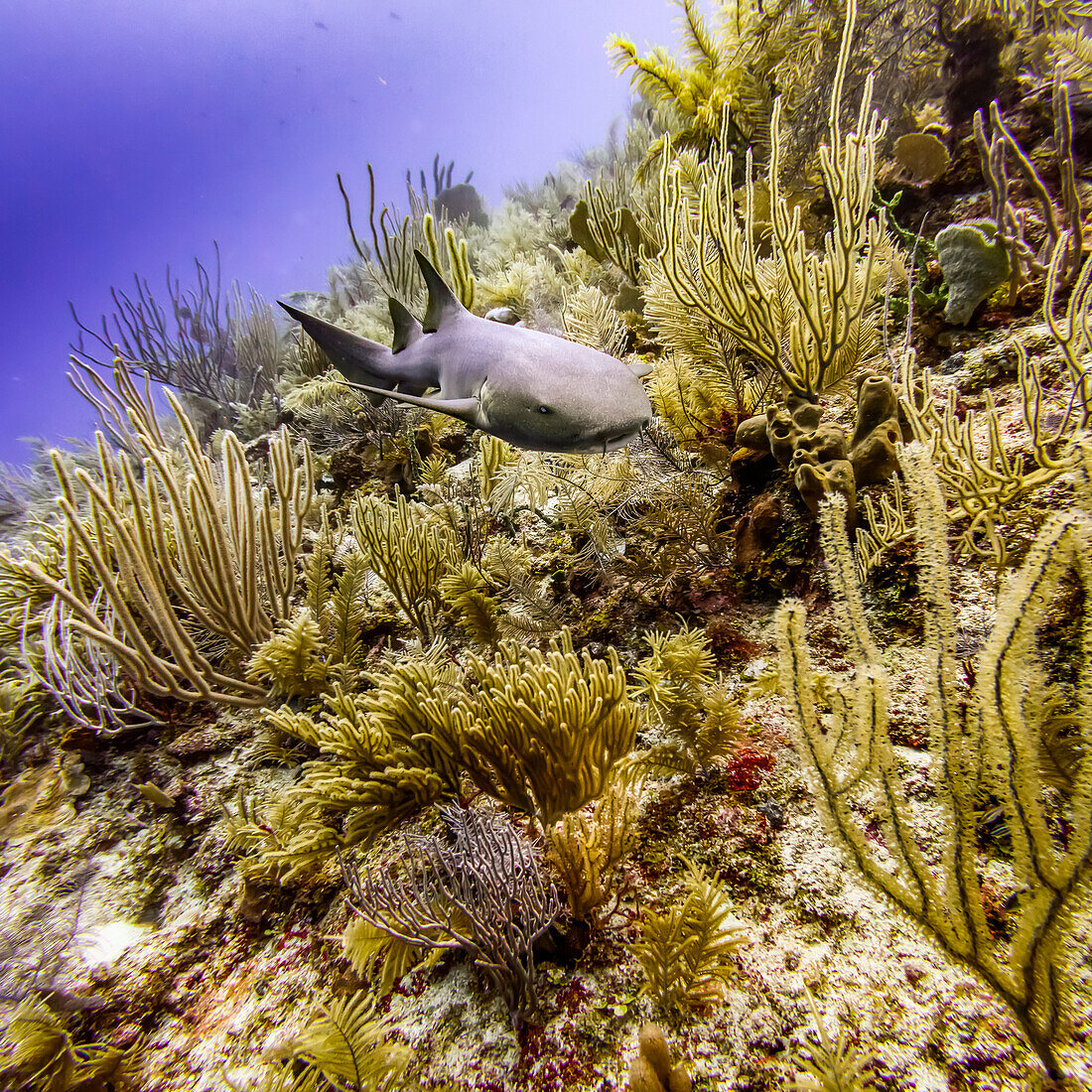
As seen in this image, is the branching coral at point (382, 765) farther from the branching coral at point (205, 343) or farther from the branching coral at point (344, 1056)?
the branching coral at point (205, 343)

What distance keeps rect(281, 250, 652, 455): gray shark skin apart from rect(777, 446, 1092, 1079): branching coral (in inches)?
44.8

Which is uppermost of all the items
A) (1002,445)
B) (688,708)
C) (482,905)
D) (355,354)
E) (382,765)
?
(355,354)

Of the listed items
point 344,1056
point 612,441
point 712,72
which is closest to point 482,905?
point 344,1056

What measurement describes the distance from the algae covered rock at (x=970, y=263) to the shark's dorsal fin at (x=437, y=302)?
2.89m

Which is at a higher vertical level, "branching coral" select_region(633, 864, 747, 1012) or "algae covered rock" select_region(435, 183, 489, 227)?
"algae covered rock" select_region(435, 183, 489, 227)

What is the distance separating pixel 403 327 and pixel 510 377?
3.27 feet

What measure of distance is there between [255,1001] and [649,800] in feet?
5.46

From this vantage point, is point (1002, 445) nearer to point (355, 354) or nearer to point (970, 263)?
point (970, 263)

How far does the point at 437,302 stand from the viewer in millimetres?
2678

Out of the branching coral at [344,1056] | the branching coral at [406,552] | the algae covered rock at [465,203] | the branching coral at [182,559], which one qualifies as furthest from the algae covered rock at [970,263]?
the algae covered rock at [465,203]

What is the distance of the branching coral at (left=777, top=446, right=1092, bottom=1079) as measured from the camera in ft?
3.32

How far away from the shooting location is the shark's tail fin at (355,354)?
8.75 ft

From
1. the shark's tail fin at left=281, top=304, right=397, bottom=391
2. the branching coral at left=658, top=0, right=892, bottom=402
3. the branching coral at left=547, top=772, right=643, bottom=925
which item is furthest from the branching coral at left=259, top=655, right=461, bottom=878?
the branching coral at left=658, top=0, right=892, bottom=402

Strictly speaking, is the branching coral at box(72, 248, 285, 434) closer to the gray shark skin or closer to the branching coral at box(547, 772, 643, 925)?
the gray shark skin
